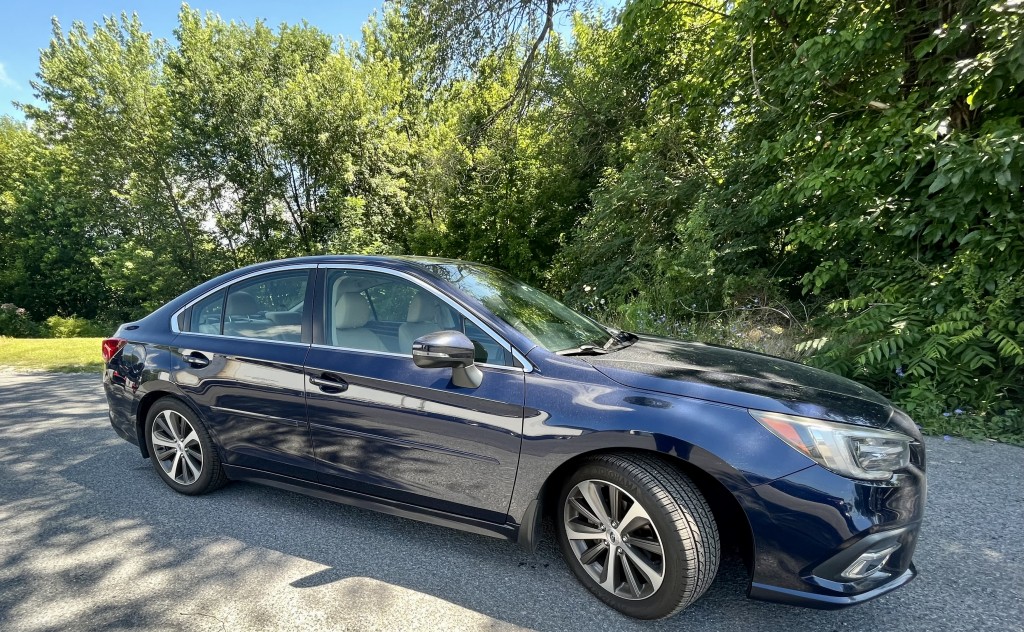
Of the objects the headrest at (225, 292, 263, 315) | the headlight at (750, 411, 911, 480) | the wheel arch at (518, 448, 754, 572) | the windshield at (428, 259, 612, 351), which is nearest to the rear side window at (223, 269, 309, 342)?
the headrest at (225, 292, 263, 315)

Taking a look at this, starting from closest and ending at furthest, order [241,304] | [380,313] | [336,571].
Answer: [336,571] → [380,313] → [241,304]

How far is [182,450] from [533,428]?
2.56 m

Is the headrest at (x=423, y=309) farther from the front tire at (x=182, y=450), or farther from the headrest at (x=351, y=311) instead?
the front tire at (x=182, y=450)

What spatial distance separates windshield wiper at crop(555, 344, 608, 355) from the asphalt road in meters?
1.08

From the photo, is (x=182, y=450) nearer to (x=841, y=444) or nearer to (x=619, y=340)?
(x=619, y=340)

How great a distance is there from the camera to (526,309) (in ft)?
9.77

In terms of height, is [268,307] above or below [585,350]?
above

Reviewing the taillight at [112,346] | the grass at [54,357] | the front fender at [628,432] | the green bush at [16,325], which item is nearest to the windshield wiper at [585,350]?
the front fender at [628,432]

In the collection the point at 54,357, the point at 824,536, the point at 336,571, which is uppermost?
the point at 824,536

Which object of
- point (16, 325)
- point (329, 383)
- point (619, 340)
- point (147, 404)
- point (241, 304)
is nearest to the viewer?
point (329, 383)

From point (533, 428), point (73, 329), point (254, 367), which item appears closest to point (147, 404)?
point (254, 367)

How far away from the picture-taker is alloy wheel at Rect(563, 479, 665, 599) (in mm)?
2160

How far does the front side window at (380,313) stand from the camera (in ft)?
9.09

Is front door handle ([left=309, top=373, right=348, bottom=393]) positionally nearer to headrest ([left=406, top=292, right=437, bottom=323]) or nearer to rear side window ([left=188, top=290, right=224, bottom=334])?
headrest ([left=406, top=292, right=437, bottom=323])
